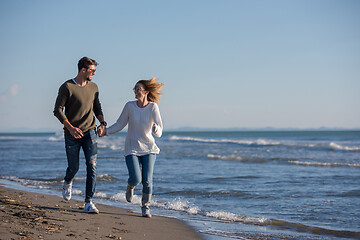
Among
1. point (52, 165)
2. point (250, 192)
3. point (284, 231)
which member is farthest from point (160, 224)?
point (52, 165)

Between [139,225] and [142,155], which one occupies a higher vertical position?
[142,155]

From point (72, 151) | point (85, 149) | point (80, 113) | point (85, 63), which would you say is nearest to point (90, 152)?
point (85, 149)

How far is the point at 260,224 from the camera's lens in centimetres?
596

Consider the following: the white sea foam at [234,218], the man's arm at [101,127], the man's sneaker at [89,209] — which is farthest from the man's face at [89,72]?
the white sea foam at [234,218]

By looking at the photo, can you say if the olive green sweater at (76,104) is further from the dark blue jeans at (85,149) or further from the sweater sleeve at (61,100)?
the dark blue jeans at (85,149)

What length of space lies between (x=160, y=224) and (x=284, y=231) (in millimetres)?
1712

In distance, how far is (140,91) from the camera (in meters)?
5.39

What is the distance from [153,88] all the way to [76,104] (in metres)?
1.03

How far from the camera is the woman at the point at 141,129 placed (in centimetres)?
532

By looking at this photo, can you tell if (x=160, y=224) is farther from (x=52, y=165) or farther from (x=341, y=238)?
(x=52, y=165)

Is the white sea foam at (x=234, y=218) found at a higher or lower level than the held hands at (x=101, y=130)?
lower

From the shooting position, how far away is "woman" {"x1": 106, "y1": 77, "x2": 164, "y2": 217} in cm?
532

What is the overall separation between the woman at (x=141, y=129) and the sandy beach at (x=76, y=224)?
0.58m

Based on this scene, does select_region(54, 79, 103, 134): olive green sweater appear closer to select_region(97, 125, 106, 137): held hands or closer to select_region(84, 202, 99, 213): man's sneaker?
select_region(97, 125, 106, 137): held hands
